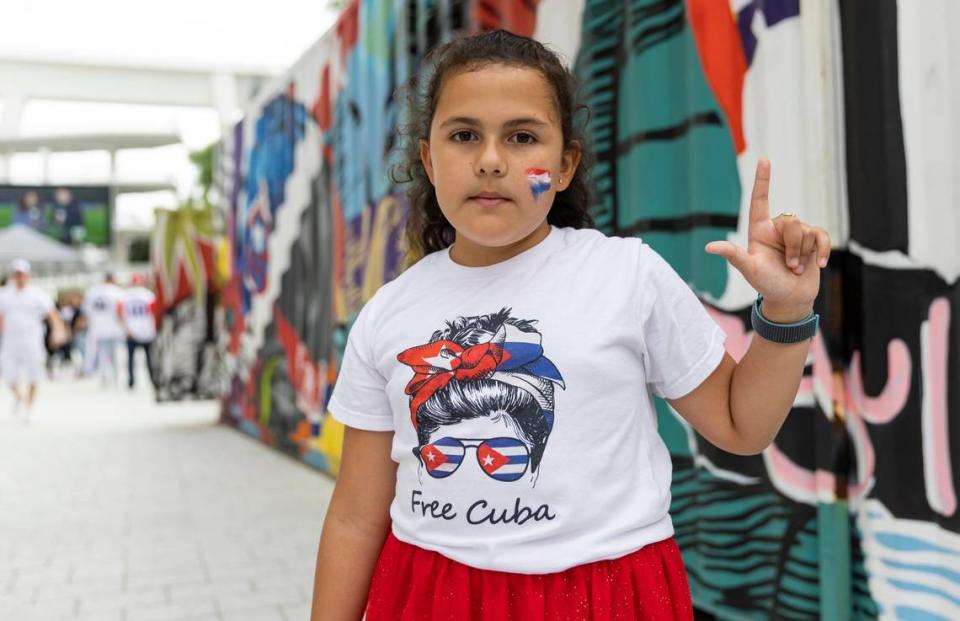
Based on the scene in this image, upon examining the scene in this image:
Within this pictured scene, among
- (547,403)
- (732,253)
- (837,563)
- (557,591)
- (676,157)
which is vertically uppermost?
(676,157)

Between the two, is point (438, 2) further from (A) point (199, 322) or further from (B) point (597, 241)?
(A) point (199, 322)

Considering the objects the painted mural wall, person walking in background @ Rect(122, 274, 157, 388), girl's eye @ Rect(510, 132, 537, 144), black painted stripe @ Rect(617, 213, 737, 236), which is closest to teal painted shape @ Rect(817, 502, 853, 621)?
the painted mural wall

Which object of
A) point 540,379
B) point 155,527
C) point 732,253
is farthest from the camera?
point 155,527

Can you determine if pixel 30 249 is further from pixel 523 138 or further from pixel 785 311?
pixel 785 311

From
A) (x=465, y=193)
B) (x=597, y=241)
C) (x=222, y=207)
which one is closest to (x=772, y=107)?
(x=597, y=241)

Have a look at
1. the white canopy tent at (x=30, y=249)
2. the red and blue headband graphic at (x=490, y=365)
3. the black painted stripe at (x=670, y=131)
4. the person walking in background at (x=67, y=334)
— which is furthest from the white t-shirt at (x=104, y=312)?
the red and blue headband graphic at (x=490, y=365)

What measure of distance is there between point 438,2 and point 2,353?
25.2 feet

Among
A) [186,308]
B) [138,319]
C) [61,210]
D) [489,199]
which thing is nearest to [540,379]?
[489,199]

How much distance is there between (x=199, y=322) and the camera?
31.2 ft

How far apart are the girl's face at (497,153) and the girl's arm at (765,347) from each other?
285 millimetres

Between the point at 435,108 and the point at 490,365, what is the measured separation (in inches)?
16.7

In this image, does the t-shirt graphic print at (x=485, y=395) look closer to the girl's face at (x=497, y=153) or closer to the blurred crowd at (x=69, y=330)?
the girl's face at (x=497, y=153)

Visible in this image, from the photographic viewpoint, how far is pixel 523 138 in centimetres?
129

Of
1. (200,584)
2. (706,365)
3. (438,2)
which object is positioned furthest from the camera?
(438,2)
